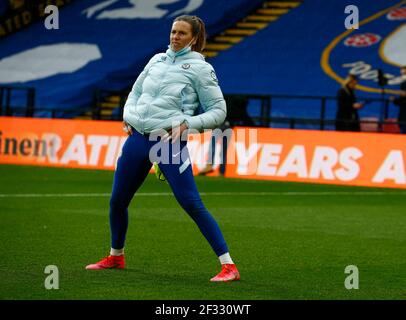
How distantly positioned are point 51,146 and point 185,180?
16498 millimetres

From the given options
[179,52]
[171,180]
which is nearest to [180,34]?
[179,52]

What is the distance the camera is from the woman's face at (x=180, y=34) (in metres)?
8.73

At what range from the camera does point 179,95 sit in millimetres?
8773

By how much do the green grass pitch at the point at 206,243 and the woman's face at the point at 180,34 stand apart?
1.91m

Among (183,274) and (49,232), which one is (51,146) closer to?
(49,232)

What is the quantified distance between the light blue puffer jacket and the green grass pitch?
1.29 m

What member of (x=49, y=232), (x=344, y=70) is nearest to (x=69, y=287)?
(x=49, y=232)

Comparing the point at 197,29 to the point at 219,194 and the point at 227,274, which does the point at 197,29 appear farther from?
the point at 219,194

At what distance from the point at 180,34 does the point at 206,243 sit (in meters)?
3.56

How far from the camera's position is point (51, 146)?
2494cm

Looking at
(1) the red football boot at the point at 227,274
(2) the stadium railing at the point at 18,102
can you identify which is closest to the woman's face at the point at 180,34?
(1) the red football boot at the point at 227,274

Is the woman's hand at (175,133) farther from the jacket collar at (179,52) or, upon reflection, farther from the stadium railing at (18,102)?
the stadium railing at (18,102)

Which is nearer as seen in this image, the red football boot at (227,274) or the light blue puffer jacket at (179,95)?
the light blue puffer jacket at (179,95)

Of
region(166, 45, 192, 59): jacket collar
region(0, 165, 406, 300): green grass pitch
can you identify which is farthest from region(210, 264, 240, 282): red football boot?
region(166, 45, 192, 59): jacket collar
